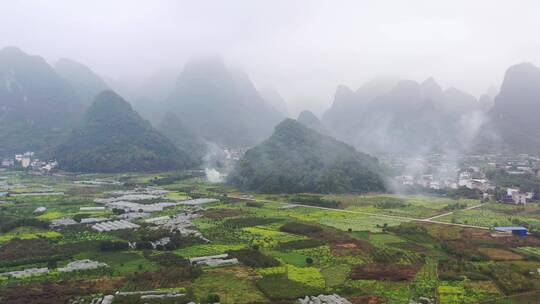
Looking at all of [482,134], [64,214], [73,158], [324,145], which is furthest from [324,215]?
[482,134]

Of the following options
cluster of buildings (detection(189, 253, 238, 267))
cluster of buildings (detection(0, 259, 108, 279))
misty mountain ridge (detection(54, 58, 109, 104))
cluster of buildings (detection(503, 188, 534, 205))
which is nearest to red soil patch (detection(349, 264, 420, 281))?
cluster of buildings (detection(189, 253, 238, 267))

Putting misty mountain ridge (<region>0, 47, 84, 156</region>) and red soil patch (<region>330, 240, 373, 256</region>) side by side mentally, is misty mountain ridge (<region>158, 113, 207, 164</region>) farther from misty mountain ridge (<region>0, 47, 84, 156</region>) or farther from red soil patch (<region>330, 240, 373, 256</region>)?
red soil patch (<region>330, 240, 373, 256</region>)

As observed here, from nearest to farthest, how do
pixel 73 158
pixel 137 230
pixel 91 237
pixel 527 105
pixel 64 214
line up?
pixel 91 237
pixel 137 230
pixel 64 214
pixel 73 158
pixel 527 105

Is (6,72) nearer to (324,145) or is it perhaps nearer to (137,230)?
(324,145)

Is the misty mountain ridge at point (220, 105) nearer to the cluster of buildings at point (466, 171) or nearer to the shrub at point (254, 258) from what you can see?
the cluster of buildings at point (466, 171)

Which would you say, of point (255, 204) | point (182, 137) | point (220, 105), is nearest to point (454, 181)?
point (255, 204)

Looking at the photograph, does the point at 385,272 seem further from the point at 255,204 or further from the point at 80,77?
the point at 80,77
